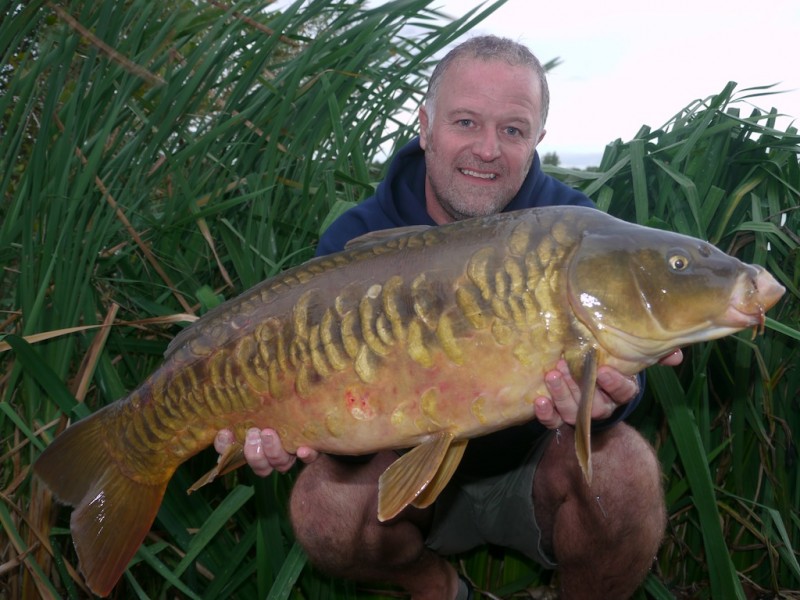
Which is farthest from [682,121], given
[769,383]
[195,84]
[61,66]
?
[61,66]

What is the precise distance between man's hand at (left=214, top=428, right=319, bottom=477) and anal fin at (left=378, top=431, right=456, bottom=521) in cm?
20

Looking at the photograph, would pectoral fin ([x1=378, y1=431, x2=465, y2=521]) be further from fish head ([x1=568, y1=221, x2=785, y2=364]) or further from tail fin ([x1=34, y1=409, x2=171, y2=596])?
tail fin ([x1=34, y1=409, x2=171, y2=596])

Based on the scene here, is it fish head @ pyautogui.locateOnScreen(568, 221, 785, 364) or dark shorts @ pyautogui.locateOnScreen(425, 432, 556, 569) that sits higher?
fish head @ pyautogui.locateOnScreen(568, 221, 785, 364)

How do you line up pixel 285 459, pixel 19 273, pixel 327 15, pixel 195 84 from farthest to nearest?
pixel 327 15, pixel 195 84, pixel 19 273, pixel 285 459

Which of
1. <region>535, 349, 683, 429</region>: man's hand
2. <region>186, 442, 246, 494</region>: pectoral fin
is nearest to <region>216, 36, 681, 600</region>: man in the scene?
<region>535, 349, 683, 429</region>: man's hand

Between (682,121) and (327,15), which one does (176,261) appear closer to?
(327,15)

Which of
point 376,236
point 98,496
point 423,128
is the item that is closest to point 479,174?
point 423,128

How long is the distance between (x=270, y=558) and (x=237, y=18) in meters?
1.29

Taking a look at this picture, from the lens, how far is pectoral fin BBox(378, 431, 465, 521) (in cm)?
136

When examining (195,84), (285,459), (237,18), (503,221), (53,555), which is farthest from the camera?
(237,18)

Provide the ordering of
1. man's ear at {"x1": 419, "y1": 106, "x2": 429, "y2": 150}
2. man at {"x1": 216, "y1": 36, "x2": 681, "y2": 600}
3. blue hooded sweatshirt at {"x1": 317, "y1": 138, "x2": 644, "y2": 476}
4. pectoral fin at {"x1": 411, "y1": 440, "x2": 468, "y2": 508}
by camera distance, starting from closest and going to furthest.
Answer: pectoral fin at {"x1": 411, "y1": 440, "x2": 468, "y2": 508}
man at {"x1": 216, "y1": 36, "x2": 681, "y2": 600}
blue hooded sweatshirt at {"x1": 317, "y1": 138, "x2": 644, "y2": 476}
man's ear at {"x1": 419, "y1": 106, "x2": 429, "y2": 150}

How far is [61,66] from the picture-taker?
1.98 m

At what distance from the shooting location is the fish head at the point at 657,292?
1309mm

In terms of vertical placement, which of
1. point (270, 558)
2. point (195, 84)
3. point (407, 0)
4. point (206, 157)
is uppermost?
point (407, 0)
